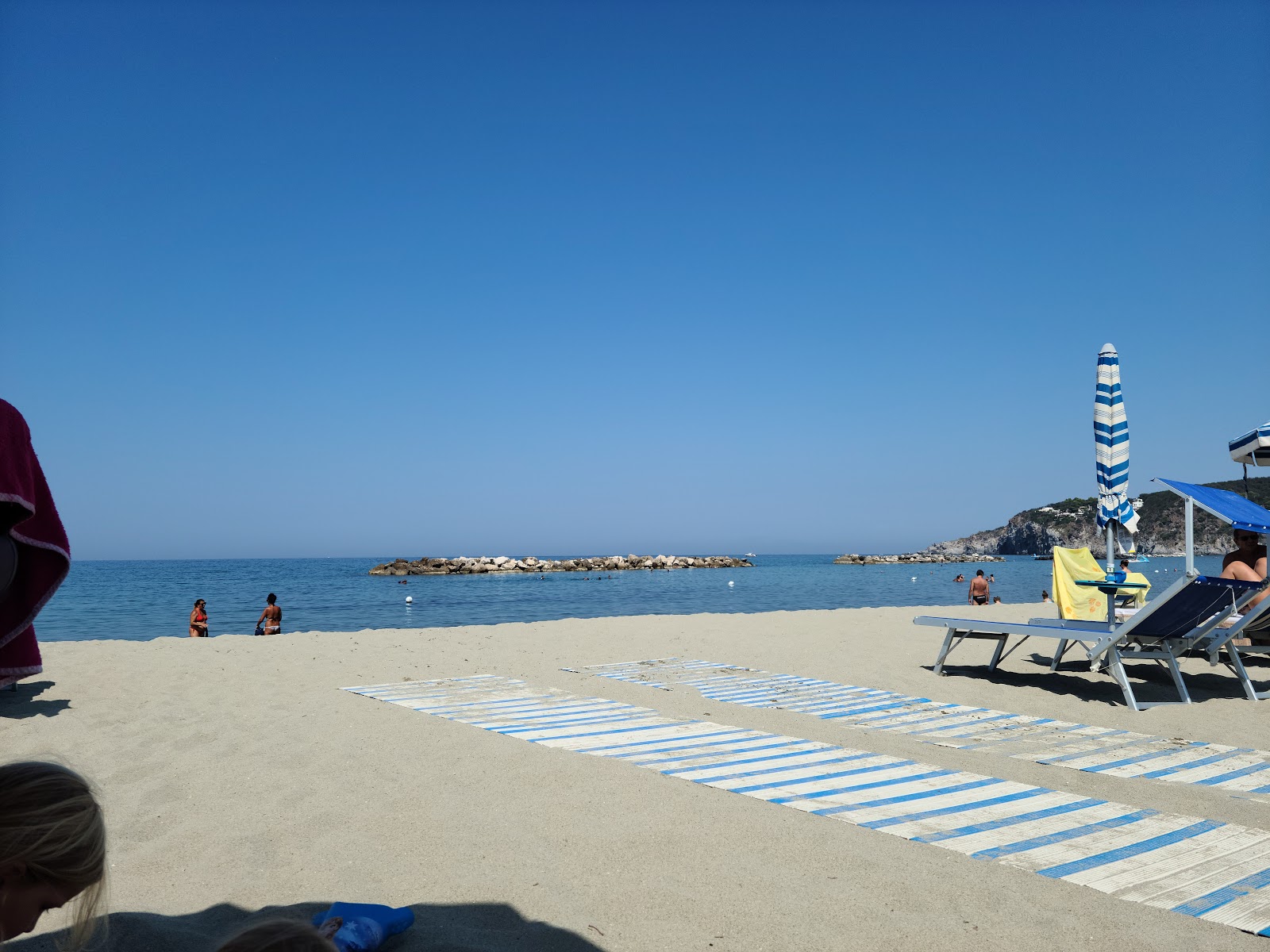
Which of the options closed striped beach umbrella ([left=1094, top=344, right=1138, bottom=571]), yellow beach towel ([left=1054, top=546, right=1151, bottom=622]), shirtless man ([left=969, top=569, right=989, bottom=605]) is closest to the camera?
closed striped beach umbrella ([left=1094, top=344, right=1138, bottom=571])

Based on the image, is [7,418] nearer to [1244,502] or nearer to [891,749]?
[891,749]

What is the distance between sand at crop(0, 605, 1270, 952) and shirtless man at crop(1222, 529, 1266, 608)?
1.05 meters

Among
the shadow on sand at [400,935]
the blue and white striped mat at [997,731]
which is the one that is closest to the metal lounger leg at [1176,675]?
the blue and white striped mat at [997,731]

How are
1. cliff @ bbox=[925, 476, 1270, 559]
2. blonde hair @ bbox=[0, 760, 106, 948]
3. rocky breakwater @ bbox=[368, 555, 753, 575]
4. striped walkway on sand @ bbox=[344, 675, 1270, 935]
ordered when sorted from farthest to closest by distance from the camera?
1. cliff @ bbox=[925, 476, 1270, 559]
2. rocky breakwater @ bbox=[368, 555, 753, 575]
3. striped walkway on sand @ bbox=[344, 675, 1270, 935]
4. blonde hair @ bbox=[0, 760, 106, 948]

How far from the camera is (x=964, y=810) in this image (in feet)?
13.0

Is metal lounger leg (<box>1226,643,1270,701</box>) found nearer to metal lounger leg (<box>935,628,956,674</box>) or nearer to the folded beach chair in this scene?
the folded beach chair

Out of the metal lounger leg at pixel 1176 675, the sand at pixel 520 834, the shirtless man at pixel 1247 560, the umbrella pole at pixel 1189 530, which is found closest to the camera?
the sand at pixel 520 834

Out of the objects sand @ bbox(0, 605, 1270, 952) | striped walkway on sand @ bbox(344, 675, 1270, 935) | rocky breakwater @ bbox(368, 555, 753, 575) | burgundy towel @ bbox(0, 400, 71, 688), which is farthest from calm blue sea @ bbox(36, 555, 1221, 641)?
burgundy towel @ bbox(0, 400, 71, 688)

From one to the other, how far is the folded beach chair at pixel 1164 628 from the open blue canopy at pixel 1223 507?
1.92ft

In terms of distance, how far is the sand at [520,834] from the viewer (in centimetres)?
280

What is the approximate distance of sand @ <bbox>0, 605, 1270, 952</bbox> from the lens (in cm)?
280

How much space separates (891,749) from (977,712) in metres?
1.68

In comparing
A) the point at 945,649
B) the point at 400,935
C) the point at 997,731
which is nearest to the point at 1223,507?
the point at 945,649

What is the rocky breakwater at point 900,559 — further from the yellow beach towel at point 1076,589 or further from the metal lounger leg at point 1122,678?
the metal lounger leg at point 1122,678
